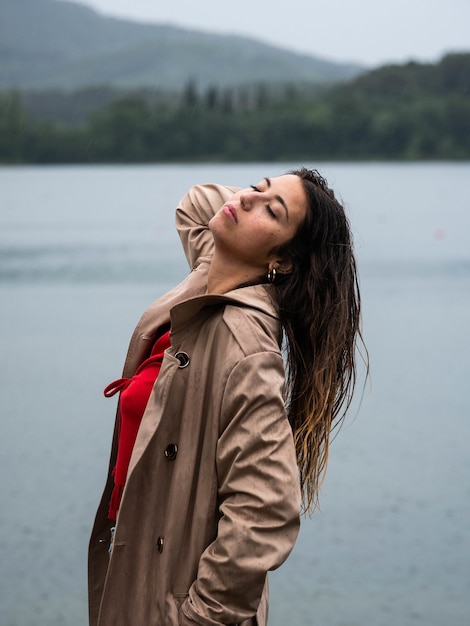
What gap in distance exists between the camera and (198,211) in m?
2.18

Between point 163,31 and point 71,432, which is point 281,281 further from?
point 163,31

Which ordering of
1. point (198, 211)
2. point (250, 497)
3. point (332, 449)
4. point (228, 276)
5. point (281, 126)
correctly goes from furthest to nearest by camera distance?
point (281, 126), point (332, 449), point (198, 211), point (228, 276), point (250, 497)

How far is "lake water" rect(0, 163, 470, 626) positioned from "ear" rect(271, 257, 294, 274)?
0.73ft

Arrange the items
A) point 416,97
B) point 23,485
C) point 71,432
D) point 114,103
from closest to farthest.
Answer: point 23,485 → point 71,432 → point 416,97 → point 114,103

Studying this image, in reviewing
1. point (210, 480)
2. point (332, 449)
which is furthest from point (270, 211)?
point (332, 449)

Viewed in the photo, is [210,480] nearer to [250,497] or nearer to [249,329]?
[250,497]

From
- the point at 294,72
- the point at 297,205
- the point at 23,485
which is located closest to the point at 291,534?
the point at 297,205

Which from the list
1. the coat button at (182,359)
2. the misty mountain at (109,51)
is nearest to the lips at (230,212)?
the coat button at (182,359)

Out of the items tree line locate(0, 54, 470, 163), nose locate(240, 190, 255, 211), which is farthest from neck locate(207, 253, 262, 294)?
tree line locate(0, 54, 470, 163)

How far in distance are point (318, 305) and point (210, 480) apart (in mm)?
378

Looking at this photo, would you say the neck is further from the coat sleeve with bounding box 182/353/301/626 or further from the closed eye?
the coat sleeve with bounding box 182/353/301/626

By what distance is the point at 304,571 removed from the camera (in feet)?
18.5

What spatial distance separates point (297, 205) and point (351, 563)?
4165 millimetres

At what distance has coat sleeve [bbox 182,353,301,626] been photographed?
64.0 inches
